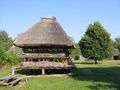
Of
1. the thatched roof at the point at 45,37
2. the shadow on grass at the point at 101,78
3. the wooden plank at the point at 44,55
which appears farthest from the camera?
the wooden plank at the point at 44,55

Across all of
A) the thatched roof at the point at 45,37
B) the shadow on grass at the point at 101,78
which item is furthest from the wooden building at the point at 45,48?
the shadow on grass at the point at 101,78

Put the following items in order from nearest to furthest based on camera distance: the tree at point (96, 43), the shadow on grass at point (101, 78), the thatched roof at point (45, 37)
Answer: the shadow on grass at point (101, 78) → the thatched roof at point (45, 37) → the tree at point (96, 43)

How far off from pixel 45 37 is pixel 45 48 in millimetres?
1171

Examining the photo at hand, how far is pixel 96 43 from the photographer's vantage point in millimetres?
61094

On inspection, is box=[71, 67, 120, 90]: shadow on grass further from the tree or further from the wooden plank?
the tree

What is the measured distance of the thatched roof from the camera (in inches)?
1140

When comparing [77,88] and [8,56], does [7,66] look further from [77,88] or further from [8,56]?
[77,88]

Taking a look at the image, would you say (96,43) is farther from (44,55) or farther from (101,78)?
(101,78)

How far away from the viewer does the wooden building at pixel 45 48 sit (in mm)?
29016

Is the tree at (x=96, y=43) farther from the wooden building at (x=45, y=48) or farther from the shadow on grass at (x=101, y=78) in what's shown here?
the wooden building at (x=45, y=48)

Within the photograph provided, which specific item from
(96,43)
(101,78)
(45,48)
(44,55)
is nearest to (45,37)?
(45,48)

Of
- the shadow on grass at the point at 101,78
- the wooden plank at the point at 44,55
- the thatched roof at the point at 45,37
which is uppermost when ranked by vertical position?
the thatched roof at the point at 45,37

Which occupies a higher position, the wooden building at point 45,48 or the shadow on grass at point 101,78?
the wooden building at point 45,48

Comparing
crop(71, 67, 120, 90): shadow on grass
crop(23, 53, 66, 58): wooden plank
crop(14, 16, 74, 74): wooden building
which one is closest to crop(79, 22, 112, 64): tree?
crop(71, 67, 120, 90): shadow on grass
